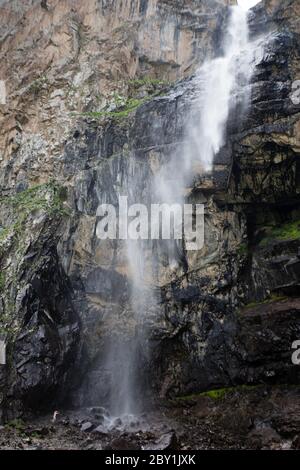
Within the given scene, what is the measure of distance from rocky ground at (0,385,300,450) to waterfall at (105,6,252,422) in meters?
2.09

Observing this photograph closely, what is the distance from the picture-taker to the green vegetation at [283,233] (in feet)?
66.7

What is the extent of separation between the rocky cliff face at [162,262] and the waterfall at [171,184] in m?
0.48

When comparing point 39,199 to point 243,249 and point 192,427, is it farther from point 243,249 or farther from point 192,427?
point 192,427

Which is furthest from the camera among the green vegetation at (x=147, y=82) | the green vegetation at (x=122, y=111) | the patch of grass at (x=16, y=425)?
the green vegetation at (x=147, y=82)

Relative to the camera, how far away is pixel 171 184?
69.5 ft

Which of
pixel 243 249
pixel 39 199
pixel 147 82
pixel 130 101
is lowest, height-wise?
pixel 243 249

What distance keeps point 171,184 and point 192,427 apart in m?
10.9

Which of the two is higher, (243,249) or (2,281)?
(243,249)

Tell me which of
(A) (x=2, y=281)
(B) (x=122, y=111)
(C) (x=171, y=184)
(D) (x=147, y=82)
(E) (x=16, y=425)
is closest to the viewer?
(E) (x=16, y=425)

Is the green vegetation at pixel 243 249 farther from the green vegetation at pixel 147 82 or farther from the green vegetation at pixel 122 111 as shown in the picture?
the green vegetation at pixel 147 82

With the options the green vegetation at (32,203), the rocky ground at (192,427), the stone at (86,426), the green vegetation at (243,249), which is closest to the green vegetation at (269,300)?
the green vegetation at (243,249)

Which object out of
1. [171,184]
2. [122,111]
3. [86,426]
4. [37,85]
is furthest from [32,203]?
[86,426]

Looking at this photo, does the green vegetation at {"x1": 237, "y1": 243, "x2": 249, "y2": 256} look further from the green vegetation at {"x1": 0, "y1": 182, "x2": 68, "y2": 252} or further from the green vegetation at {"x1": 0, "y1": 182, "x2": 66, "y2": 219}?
the green vegetation at {"x1": 0, "y1": 182, "x2": 66, "y2": 219}

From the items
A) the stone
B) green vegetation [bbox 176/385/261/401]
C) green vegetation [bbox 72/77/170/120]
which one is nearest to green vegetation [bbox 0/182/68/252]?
green vegetation [bbox 72/77/170/120]
